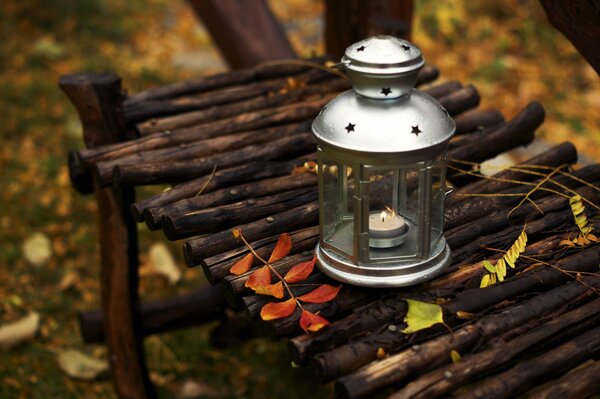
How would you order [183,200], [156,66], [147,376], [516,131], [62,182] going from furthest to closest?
[156,66] < [62,182] < [147,376] < [516,131] < [183,200]

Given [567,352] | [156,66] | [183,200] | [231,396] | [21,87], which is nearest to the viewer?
[567,352]

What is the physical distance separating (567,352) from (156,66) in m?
4.56

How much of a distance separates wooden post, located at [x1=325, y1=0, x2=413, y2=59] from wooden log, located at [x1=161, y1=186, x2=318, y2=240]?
1.26 m

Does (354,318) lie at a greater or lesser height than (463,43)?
greater

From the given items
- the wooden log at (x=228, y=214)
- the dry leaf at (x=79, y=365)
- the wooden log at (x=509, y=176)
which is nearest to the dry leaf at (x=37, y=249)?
the dry leaf at (x=79, y=365)

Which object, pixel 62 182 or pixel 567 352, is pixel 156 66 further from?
pixel 567 352

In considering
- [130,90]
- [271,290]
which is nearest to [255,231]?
[271,290]

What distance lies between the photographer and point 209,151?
2.69 metres

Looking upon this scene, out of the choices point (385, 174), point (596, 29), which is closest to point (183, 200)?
point (385, 174)

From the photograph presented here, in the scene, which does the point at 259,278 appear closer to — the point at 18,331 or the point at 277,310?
the point at 277,310

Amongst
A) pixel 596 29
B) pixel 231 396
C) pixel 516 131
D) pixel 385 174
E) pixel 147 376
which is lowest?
pixel 231 396

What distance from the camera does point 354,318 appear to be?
188 centimetres

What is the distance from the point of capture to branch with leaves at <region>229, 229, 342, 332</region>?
6.15 ft

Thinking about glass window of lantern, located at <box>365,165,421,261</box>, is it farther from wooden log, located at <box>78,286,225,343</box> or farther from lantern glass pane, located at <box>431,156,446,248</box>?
wooden log, located at <box>78,286,225,343</box>
